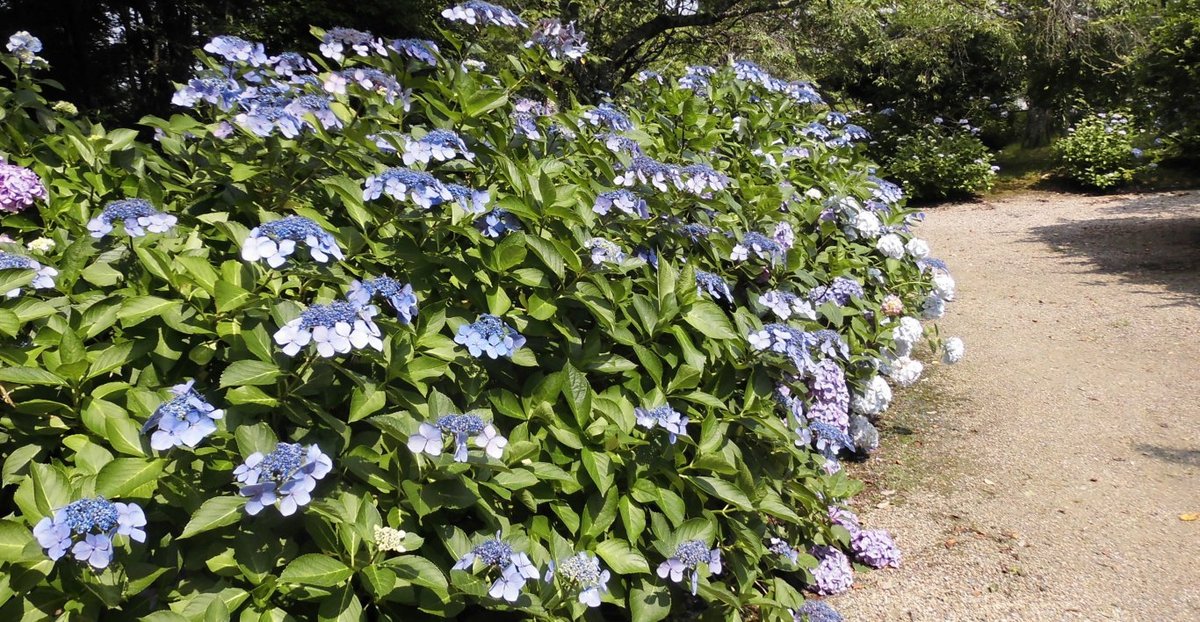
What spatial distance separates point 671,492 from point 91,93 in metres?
6.28

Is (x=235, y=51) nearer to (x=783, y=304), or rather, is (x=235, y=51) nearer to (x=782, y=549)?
(x=783, y=304)

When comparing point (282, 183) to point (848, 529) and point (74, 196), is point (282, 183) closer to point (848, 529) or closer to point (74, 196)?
point (74, 196)

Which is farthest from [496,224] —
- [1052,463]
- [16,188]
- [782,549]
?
[1052,463]

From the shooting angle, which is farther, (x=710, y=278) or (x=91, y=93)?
(x=91, y=93)

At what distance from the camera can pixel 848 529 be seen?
2924 millimetres

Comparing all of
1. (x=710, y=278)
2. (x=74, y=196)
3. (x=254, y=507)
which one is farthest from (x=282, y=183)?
(x=710, y=278)

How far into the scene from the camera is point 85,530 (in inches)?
47.9

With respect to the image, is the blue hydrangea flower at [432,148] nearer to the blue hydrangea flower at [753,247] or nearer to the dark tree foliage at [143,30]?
the blue hydrangea flower at [753,247]

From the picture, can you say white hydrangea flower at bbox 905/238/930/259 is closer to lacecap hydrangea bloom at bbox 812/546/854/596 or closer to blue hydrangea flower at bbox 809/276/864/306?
blue hydrangea flower at bbox 809/276/864/306

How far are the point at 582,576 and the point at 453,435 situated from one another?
16.3 inches

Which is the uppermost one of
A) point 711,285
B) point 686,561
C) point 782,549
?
point 711,285

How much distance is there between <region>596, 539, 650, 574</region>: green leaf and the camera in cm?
184

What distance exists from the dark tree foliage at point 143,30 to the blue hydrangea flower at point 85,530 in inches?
211

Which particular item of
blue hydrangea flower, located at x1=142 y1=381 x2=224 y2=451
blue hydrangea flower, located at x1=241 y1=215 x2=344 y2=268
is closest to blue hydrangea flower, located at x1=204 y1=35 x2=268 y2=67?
blue hydrangea flower, located at x1=241 y1=215 x2=344 y2=268
